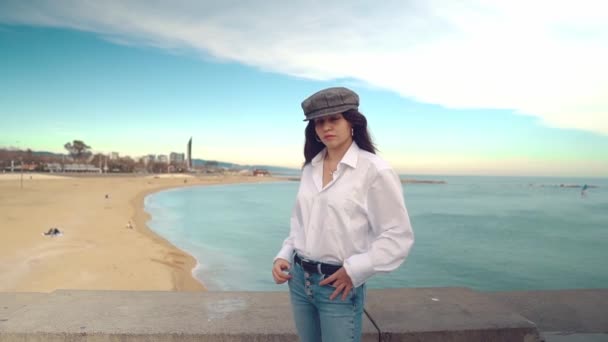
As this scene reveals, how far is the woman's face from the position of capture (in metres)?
1.56

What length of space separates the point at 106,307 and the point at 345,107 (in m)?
2.09

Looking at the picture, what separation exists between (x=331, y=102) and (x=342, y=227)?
1.58 feet

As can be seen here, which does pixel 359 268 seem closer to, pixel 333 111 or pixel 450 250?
pixel 333 111

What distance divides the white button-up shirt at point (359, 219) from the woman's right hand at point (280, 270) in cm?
12

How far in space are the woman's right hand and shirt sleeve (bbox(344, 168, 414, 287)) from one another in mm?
338

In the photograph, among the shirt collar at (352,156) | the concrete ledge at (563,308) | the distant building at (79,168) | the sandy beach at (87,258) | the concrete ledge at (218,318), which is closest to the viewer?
the shirt collar at (352,156)

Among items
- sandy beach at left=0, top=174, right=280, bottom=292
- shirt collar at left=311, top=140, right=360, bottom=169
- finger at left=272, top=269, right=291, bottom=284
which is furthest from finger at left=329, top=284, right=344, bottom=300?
sandy beach at left=0, top=174, right=280, bottom=292

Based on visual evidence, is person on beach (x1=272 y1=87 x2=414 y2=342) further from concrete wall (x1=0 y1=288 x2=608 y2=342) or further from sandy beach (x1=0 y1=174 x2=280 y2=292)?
sandy beach (x1=0 y1=174 x2=280 y2=292)

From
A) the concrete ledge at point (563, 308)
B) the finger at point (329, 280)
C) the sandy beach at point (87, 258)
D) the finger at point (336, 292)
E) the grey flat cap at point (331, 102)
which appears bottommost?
the sandy beach at point (87, 258)

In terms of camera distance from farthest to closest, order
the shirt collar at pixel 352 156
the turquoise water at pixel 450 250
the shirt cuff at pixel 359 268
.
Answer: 1. the turquoise water at pixel 450 250
2. the shirt collar at pixel 352 156
3. the shirt cuff at pixel 359 268

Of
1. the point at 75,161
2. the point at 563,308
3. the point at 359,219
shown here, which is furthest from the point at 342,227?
the point at 75,161

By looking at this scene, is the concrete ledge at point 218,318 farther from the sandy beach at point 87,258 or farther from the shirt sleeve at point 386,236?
the sandy beach at point 87,258

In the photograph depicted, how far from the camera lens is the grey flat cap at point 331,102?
153cm

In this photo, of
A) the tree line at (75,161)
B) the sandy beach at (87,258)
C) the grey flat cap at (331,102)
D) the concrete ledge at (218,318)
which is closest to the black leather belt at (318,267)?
the grey flat cap at (331,102)
